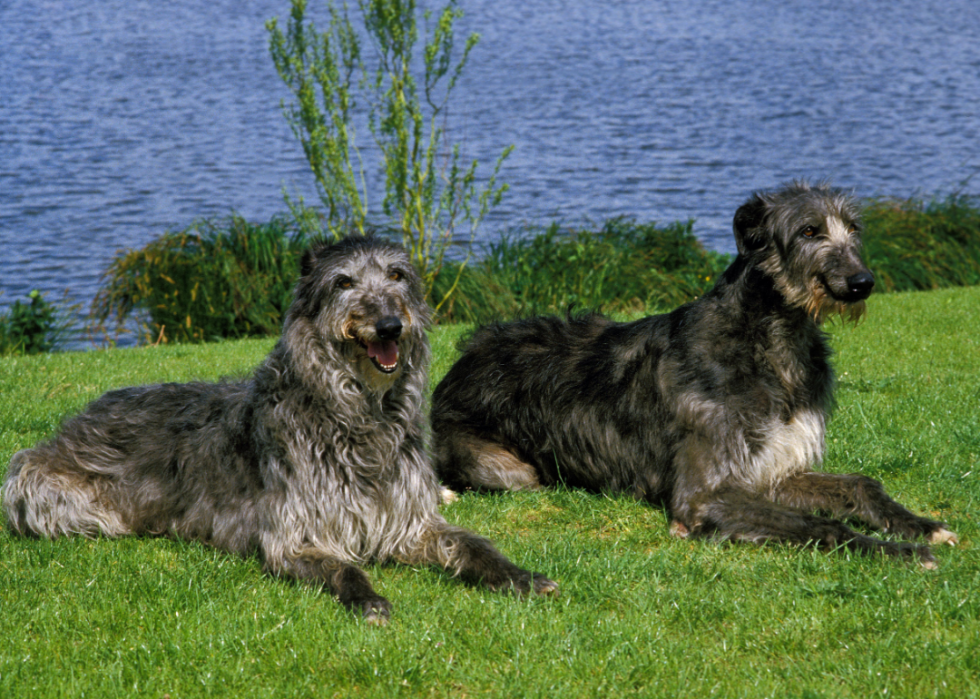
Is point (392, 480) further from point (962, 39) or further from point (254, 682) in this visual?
point (962, 39)

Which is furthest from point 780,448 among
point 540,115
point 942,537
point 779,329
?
point 540,115

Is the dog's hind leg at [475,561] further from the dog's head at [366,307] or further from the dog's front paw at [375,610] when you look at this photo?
the dog's head at [366,307]

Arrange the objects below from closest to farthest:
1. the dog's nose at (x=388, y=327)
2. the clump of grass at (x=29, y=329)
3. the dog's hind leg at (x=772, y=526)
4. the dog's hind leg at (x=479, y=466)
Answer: the dog's nose at (x=388, y=327) < the dog's hind leg at (x=772, y=526) < the dog's hind leg at (x=479, y=466) < the clump of grass at (x=29, y=329)

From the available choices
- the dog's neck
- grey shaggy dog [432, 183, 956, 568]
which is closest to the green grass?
grey shaggy dog [432, 183, 956, 568]

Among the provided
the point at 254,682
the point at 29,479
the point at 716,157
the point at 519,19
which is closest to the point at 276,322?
the point at 29,479

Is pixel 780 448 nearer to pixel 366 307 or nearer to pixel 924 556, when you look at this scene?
pixel 924 556

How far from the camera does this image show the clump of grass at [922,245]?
15.8 m

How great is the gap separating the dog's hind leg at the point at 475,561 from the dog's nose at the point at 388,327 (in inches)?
47.6

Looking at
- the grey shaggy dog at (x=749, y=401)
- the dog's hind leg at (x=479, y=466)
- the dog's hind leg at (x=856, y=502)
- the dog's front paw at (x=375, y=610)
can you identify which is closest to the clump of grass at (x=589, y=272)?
the dog's hind leg at (x=479, y=466)

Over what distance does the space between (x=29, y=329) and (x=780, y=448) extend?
35.1ft

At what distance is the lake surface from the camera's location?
786 inches

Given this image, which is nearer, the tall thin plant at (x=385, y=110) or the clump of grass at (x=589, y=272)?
the tall thin plant at (x=385, y=110)

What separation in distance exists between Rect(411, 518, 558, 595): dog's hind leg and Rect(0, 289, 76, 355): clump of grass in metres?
9.41

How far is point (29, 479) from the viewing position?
5.91 m
